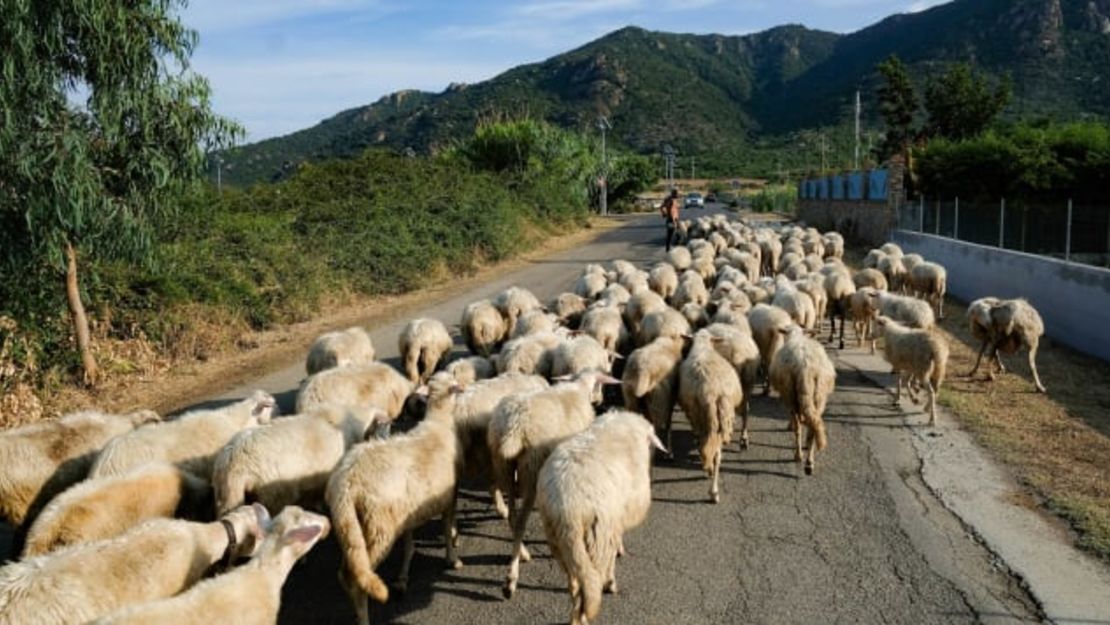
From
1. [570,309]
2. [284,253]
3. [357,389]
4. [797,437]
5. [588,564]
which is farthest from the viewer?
[284,253]

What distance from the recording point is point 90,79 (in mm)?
10281

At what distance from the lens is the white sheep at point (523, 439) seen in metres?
6.46

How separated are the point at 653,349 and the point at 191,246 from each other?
36.7ft

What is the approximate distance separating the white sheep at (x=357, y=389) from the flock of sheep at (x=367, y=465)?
2cm

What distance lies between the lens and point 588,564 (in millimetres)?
5211

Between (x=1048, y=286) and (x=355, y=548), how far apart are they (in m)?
13.9

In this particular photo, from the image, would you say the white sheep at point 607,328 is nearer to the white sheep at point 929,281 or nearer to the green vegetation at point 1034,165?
the white sheep at point 929,281

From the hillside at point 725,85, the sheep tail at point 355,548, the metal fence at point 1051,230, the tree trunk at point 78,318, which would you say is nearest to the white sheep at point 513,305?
the tree trunk at point 78,318

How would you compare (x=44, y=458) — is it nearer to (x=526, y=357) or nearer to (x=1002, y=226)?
(x=526, y=357)

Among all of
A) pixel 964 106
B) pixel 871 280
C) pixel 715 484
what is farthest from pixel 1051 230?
pixel 964 106

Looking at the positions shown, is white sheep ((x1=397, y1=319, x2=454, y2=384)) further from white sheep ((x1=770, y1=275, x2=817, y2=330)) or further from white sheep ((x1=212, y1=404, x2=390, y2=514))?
white sheep ((x1=770, y1=275, x2=817, y2=330))

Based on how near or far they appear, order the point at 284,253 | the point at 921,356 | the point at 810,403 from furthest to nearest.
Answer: the point at 284,253
the point at 921,356
the point at 810,403

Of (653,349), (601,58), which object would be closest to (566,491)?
(653,349)

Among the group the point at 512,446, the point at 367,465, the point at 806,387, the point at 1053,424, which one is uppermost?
the point at 367,465
